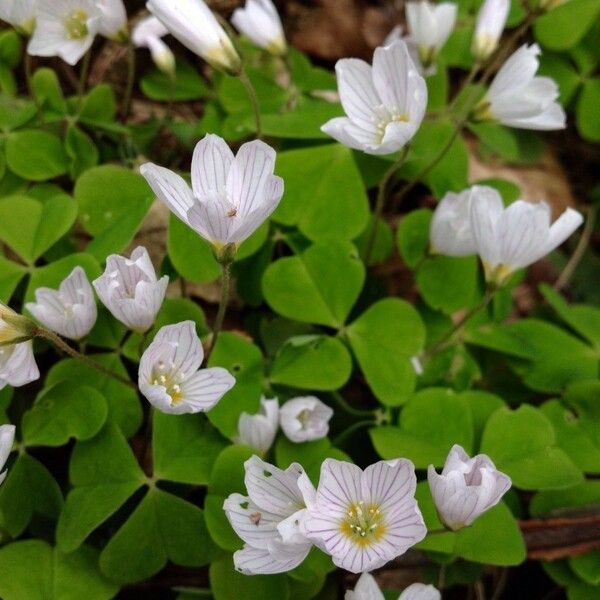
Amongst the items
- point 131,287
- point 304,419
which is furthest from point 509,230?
point 131,287

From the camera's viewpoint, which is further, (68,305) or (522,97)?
(522,97)

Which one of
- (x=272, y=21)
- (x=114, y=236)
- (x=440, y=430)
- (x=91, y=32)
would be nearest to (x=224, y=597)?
(x=440, y=430)

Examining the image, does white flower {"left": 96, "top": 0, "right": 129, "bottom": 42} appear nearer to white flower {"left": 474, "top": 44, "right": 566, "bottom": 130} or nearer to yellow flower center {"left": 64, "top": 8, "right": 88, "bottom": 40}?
yellow flower center {"left": 64, "top": 8, "right": 88, "bottom": 40}

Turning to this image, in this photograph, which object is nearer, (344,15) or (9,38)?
(9,38)

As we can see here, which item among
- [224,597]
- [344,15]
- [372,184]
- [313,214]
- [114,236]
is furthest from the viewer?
[344,15]

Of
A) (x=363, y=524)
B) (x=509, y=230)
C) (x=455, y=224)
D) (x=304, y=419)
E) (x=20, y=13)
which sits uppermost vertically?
(x=20, y=13)

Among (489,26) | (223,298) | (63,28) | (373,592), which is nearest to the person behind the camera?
(373,592)

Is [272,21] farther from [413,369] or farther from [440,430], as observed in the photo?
[440,430]

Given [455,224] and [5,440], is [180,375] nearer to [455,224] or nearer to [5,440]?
[5,440]
